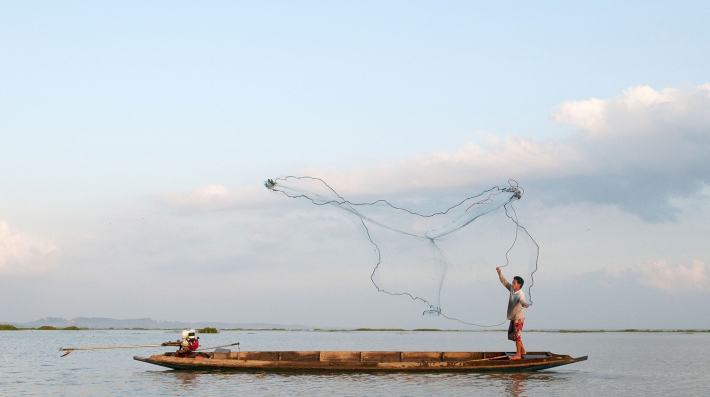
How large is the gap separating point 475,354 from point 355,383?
6480mm

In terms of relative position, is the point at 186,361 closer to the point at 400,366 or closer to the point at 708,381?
the point at 400,366

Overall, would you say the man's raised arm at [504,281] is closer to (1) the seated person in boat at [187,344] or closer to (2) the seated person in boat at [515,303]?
(2) the seated person in boat at [515,303]

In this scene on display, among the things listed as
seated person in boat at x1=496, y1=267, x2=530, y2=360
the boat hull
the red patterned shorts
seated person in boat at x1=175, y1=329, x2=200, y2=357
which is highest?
seated person in boat at x1=496, y1=267, x2=530, y2=360

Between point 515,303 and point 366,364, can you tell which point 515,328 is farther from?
point 366,364

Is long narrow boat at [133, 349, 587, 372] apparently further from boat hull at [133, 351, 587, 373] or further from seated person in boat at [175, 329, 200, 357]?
seated person in boat at [175, 329, 200, 357]

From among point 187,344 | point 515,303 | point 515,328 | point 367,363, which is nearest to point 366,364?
point 367,363

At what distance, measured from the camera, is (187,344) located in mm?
29578

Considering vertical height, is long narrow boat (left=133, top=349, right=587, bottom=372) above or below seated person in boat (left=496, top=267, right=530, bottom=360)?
below

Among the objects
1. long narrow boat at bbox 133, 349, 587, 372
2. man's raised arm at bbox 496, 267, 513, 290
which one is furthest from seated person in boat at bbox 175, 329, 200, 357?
man's raised arm at bbox 496, 267, 513, 290

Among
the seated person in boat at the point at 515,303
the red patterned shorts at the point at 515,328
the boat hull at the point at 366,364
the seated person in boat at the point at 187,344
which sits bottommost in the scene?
the boat hull at the point at 366,364

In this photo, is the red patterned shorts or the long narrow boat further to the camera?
the long narrow boat

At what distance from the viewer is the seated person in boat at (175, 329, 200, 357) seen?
2941 centimetres

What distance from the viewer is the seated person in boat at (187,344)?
1158 inches

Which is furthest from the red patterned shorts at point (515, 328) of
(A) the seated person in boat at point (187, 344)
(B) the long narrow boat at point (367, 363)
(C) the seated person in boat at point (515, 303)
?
(A) the seated person in boat at point (187, 344)
